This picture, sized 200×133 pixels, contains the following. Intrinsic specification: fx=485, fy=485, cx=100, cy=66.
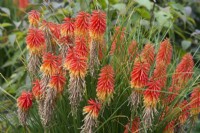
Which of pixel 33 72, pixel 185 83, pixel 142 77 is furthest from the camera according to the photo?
pixel 185 83

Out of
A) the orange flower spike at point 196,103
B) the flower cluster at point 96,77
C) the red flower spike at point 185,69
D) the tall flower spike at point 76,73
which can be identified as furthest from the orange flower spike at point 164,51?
the tall flower spike at point 76,73

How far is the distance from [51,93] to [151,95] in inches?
20.0

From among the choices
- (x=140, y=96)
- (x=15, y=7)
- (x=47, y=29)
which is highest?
(x=47, y=29)

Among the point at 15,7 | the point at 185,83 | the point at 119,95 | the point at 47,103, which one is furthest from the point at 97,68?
the point at 15,7

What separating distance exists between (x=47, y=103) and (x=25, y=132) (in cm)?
42

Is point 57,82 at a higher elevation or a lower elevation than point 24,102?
higher

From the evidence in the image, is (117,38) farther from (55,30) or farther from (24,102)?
(24,102)

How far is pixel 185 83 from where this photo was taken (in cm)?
289

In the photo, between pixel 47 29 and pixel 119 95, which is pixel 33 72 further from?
pixel 119 95

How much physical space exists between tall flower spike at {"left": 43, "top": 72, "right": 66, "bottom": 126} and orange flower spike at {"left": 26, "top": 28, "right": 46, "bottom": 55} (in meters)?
0.23

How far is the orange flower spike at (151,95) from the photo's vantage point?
8.04ft

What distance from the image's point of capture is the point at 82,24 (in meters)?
2.65

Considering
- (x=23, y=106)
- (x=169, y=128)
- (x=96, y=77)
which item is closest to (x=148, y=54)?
(x=96, y=77)

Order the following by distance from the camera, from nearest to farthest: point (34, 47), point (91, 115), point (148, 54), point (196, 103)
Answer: point (91, 115) → point (34, 47) → point (196, 103) → point (148, 54)
